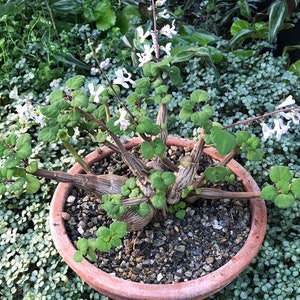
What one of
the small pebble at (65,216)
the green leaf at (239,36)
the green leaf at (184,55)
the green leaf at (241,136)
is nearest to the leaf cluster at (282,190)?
the green leaf at (241,136)

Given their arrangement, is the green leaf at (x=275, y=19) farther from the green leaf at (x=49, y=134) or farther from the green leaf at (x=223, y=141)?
the green leaf at (x=49, y=134)

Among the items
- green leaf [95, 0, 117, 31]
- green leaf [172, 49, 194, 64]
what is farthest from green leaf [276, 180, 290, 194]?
green leaf [95, 0, 117, 31]

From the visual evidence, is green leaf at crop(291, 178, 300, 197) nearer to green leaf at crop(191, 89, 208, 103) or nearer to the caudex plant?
the caudex plant

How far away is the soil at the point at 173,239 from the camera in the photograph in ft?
4.30

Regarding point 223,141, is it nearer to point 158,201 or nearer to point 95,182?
point 158,201

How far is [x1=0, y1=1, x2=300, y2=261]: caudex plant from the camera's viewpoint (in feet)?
3.76

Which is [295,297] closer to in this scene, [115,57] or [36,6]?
[115,57]

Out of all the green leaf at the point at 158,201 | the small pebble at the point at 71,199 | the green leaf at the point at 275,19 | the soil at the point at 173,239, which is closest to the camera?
the green leaf at the point at 158,201

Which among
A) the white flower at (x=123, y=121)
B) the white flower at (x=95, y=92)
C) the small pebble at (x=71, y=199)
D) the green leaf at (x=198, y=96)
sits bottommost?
the small pebble at (x=71, y=199)

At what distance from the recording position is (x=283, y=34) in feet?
7.25

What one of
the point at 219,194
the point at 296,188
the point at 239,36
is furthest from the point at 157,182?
the point at 239,36

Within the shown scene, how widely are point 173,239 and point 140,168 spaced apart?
0.71 ft

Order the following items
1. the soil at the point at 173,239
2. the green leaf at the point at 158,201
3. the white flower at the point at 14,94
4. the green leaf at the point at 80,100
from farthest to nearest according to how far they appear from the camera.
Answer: the white flower at the point at 14,94
the soil at the point at 173,239
the green leaf at the point at 158,201
the green leaf at the point at 80,100

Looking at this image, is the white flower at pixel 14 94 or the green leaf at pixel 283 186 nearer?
the green leaf at pixel 283 186
